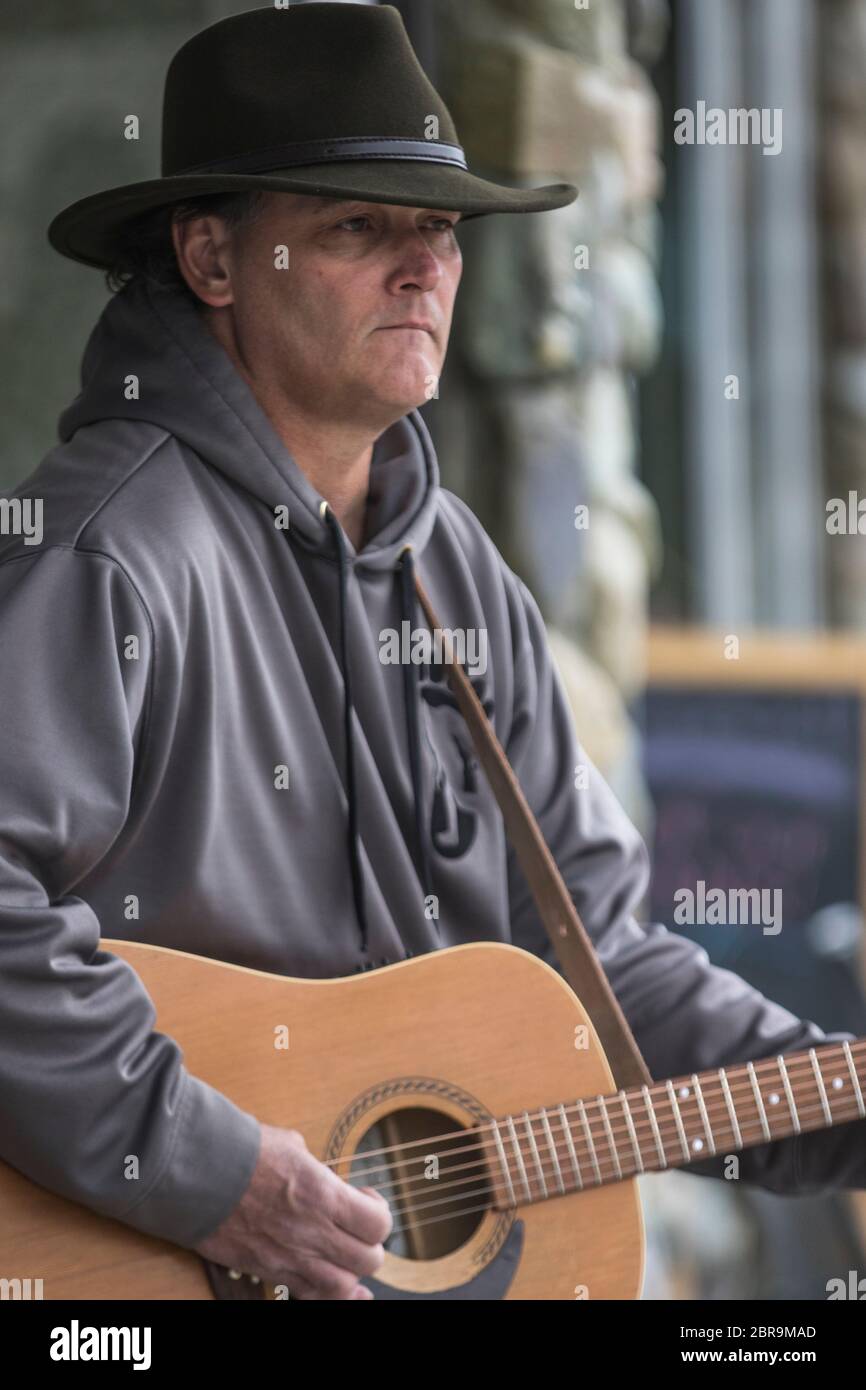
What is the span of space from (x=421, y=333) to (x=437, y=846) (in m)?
0.57

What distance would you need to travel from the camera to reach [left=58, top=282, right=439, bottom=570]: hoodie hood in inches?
76.1

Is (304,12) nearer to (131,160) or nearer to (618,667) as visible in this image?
(131,160)

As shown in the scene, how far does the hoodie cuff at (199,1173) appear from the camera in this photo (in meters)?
1.75

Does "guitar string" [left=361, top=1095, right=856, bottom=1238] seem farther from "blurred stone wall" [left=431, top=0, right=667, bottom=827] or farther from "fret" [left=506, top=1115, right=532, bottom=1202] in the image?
"blurred stone wall" [left=431, top=0, right=667, bottom=827]

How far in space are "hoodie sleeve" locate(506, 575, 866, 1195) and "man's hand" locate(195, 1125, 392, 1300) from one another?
0.46 m

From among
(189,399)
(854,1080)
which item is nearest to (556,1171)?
(854,1080)

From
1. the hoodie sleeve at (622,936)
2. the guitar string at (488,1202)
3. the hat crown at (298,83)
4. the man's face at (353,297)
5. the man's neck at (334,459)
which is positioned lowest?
the guitar string at (488,1202)

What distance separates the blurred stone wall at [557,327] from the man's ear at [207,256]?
111 cm

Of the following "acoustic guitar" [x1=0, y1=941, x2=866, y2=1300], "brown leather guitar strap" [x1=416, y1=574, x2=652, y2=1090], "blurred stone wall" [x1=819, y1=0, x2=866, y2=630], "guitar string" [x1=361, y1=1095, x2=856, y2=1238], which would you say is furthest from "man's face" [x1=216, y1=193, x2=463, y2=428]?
Result: "blurred stone wall" [x1=819, y1=0, x2=866, y2=630]

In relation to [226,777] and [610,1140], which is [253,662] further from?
[610,1140]

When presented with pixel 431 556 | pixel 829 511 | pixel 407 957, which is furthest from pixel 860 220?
pixel 407 957

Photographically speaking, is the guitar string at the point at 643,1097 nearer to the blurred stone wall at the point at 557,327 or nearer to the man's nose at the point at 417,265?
the man's nose at the point at 417,265

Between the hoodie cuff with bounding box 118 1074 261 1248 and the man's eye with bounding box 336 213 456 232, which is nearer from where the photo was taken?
the hoodie cuff with bounding box 118 1074 261 1248

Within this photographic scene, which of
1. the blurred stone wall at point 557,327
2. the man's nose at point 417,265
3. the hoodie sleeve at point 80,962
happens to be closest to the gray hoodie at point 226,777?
the hoodie sleeve at point 80,962
